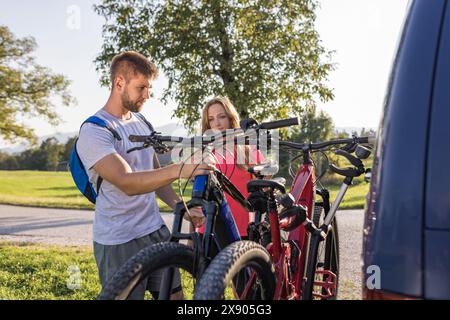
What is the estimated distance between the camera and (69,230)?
532 inches

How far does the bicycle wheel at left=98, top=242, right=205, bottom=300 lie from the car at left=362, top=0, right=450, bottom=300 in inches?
31.4

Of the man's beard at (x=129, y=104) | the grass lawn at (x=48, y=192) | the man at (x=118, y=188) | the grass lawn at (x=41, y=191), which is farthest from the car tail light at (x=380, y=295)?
the grass lawn at (x=41, y=191)

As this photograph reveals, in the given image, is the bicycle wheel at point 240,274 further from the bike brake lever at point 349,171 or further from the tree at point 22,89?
the tree at point 22,89

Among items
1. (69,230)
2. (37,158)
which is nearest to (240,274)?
(69,230)

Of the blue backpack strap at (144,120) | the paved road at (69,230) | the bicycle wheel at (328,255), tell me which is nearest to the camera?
the blue backpack strap at (144,120)

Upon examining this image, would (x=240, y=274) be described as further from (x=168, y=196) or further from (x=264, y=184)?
(x=168, y=196)

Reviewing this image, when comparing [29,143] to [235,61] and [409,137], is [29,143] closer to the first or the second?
[235,61]

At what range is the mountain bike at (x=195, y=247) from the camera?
198cm

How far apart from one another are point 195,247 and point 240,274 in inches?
10.0

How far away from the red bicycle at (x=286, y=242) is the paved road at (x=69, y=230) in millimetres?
2883

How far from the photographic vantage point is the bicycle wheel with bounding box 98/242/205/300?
1.94 metres

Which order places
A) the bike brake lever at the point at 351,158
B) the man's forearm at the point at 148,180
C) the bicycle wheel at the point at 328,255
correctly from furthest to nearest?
the bicycle wheel at the point at 328,255, the bike brake lever at the point at 351,158, the man's forearm at the point at 148,180

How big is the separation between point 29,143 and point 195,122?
15.8 meters
